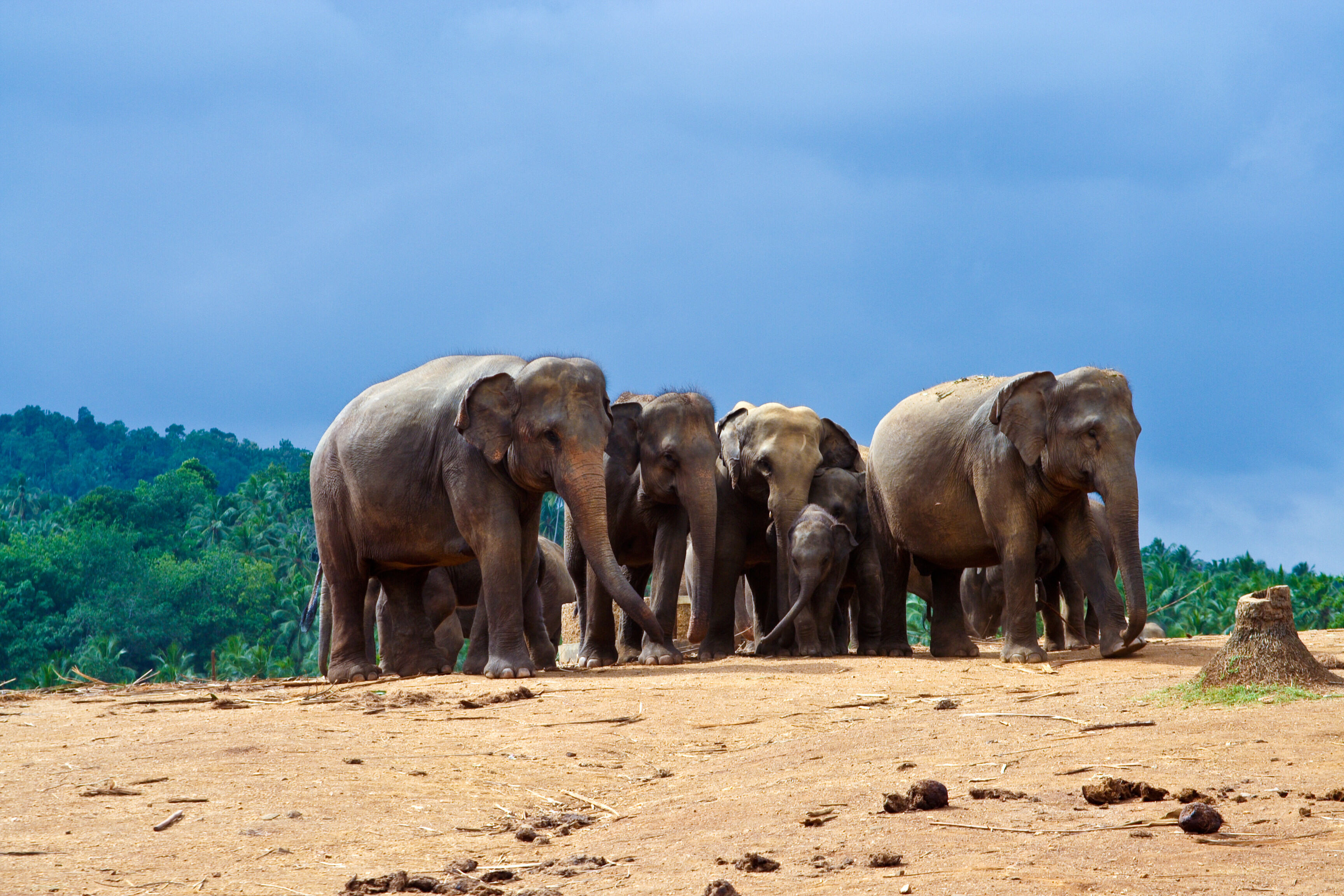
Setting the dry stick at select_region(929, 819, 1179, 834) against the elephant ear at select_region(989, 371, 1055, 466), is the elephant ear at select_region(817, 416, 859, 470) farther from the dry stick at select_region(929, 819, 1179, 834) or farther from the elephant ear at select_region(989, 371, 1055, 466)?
the dry stick at select_region(929, 819, 1179, 834)

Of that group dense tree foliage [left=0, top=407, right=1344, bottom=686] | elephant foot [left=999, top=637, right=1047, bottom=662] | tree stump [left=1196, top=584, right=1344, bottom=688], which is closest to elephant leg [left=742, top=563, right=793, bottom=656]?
elephant foot [left=999, top=637, right=1047, bottom=662]

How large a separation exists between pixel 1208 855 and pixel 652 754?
10.9 ft

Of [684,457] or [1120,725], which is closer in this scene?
[1120,725]

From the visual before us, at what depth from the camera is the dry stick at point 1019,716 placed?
21.2 ft

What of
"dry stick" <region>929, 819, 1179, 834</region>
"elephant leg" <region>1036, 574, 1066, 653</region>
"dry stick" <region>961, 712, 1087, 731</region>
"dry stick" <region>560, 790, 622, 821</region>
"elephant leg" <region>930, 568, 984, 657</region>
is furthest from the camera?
"elephant leg" <region>1036, 574, 1066, 653</region>

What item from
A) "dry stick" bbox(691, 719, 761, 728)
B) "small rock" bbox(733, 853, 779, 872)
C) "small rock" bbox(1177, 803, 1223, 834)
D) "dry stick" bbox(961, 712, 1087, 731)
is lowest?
"small rock" bbox(733, 853, 779, 872)

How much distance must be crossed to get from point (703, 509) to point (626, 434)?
1.05 m

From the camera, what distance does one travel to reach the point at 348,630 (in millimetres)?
11133

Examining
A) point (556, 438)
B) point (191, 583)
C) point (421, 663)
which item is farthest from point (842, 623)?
point (191, 583)

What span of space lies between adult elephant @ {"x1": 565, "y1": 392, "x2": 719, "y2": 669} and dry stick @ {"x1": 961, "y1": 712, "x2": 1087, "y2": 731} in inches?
181

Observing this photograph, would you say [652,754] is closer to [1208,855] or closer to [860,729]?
[860,729]

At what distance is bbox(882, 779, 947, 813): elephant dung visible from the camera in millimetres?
4758

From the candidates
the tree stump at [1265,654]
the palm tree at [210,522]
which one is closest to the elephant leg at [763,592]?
the tree stump at [1265,654]

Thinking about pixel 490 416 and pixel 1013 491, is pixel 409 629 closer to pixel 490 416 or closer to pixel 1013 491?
pixel 490 416
